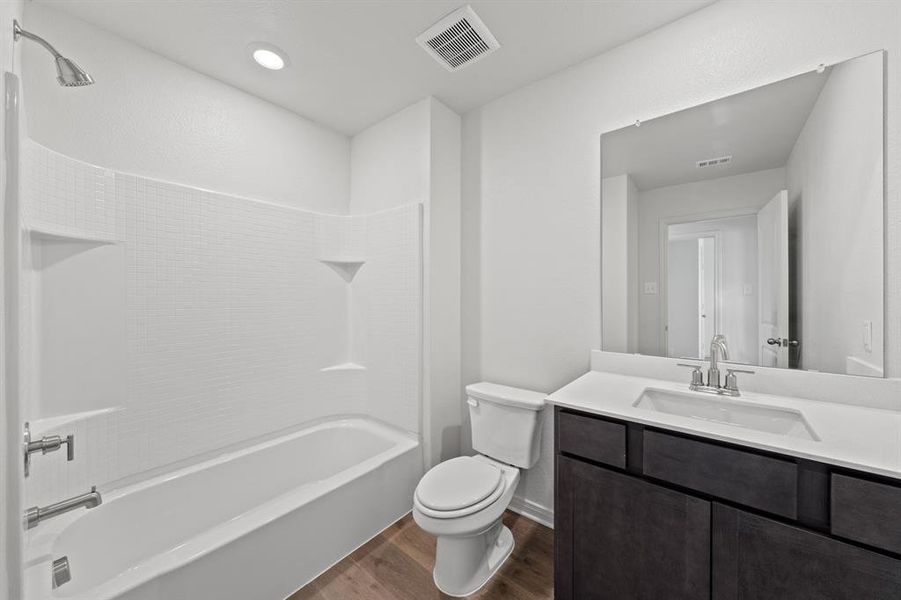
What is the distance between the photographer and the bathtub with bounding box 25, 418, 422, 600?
1.22 meters

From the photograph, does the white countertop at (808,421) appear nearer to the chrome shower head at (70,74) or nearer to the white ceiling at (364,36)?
the white ceiling at (364,36)

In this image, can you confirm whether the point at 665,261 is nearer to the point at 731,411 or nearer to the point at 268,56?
the point at 731,411

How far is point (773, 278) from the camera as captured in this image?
1355 mm

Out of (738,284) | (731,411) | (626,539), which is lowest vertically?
(626,539)

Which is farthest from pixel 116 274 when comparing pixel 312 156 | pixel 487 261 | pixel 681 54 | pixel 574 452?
pixel 681 54

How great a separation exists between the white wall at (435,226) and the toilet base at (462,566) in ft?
2.03

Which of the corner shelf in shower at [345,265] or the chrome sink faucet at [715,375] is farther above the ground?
the corner shelf in shower at [345,265]

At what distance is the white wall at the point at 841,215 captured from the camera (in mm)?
1155

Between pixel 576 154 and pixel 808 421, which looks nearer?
pixel 808 421

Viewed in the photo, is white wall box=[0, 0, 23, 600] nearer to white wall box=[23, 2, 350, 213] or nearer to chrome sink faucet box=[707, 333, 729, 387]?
white wall box=[23, 2, 350, 213]

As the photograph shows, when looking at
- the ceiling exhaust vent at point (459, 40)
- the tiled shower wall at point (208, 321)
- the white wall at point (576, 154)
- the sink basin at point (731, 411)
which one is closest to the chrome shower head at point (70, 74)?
the tiled shower wall at point (208, 321)

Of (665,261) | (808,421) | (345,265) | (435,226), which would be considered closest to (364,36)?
(435,226)

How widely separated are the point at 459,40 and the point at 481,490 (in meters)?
2.08

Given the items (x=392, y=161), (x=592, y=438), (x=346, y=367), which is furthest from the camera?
(x=346, y=367)
